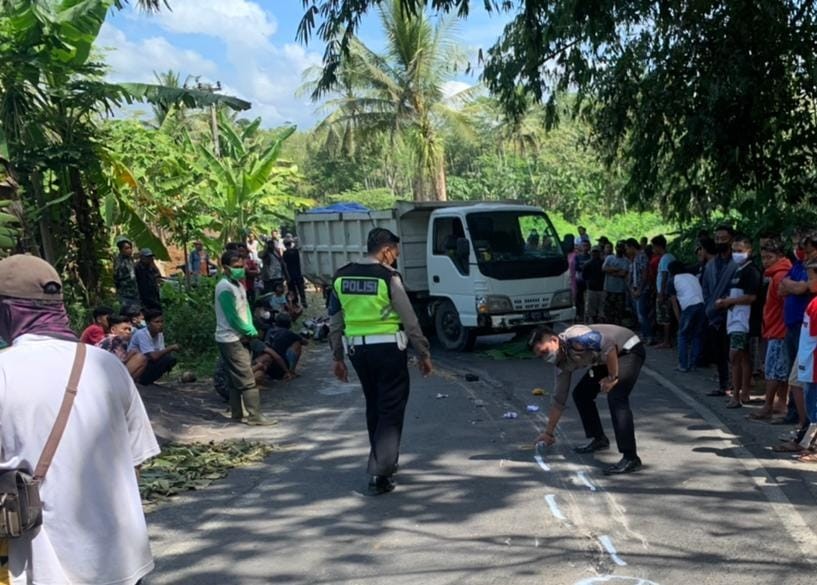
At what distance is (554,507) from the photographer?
19.4ft

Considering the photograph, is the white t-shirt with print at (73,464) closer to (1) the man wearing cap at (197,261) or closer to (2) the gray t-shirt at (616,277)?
(2) the gray t-shirt at (616,277)

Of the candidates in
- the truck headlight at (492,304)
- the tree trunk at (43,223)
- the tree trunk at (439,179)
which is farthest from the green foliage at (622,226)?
the tree trunk at (43,223)

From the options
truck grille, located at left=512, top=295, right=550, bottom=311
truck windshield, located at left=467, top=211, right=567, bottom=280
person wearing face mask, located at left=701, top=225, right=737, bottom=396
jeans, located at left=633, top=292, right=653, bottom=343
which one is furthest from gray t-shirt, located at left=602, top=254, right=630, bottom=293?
person wearing face mask, located at left=701, top=225, right=737, bottom=396

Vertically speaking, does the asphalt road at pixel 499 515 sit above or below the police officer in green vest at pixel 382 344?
below

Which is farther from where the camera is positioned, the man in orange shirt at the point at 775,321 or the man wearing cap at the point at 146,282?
the man wearing cap at the point at 146,282

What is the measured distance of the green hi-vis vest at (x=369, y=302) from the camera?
638 centimetres

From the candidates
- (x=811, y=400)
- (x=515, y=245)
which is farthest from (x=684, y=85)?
(x=811, y=400)

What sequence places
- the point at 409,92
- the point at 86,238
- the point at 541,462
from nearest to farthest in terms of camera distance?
the point at 541,462
the point at 86,238
the point at 409,92

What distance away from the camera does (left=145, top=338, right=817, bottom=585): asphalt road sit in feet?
16.0

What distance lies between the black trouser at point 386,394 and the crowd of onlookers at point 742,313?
3.25 metres

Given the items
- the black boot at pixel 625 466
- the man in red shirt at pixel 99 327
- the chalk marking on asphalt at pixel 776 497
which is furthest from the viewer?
the man in red shirt at pixel 99 327

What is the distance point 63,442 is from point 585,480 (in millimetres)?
4579

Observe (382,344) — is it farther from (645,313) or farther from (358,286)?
(645,313)

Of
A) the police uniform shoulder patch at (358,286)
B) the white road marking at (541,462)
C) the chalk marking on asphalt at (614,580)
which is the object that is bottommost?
the chalk marking on asphalt at (614,580)
